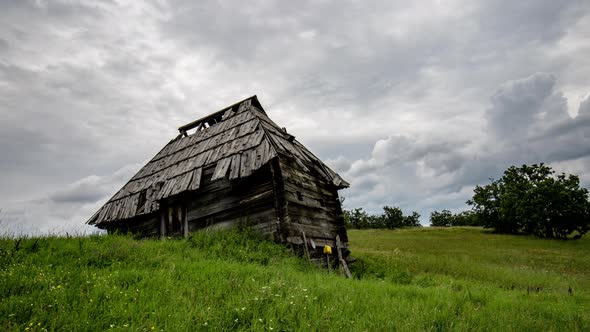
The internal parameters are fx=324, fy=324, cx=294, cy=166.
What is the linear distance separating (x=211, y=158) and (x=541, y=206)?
4391 cm

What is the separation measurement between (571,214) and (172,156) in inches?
1769

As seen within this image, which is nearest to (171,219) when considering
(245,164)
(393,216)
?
(245,164)

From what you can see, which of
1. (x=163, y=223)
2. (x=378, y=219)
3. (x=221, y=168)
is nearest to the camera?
(x=221, y=168)

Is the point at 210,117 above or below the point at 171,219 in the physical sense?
above

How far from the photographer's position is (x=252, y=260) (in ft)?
26.5

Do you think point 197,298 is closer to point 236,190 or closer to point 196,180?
point 236,190

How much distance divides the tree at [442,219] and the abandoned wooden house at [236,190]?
7776 cm

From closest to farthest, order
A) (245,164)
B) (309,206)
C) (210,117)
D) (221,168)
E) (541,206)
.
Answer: (245,164) < (221,168) < (309,206) < (210,117) < (541,206)

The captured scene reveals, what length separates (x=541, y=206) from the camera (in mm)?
39906

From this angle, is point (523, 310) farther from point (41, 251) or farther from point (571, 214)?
point (571, 214)

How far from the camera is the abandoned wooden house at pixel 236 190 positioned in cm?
1023

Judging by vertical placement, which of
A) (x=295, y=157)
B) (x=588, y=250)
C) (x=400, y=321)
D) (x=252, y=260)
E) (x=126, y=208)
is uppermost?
(x=295, y=157)

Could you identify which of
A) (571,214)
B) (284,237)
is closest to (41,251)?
(284,237)

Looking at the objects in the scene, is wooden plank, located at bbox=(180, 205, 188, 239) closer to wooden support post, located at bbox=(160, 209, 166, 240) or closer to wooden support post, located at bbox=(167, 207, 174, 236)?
wooden support post, located at bbox=(167, 207, 174, 236)
